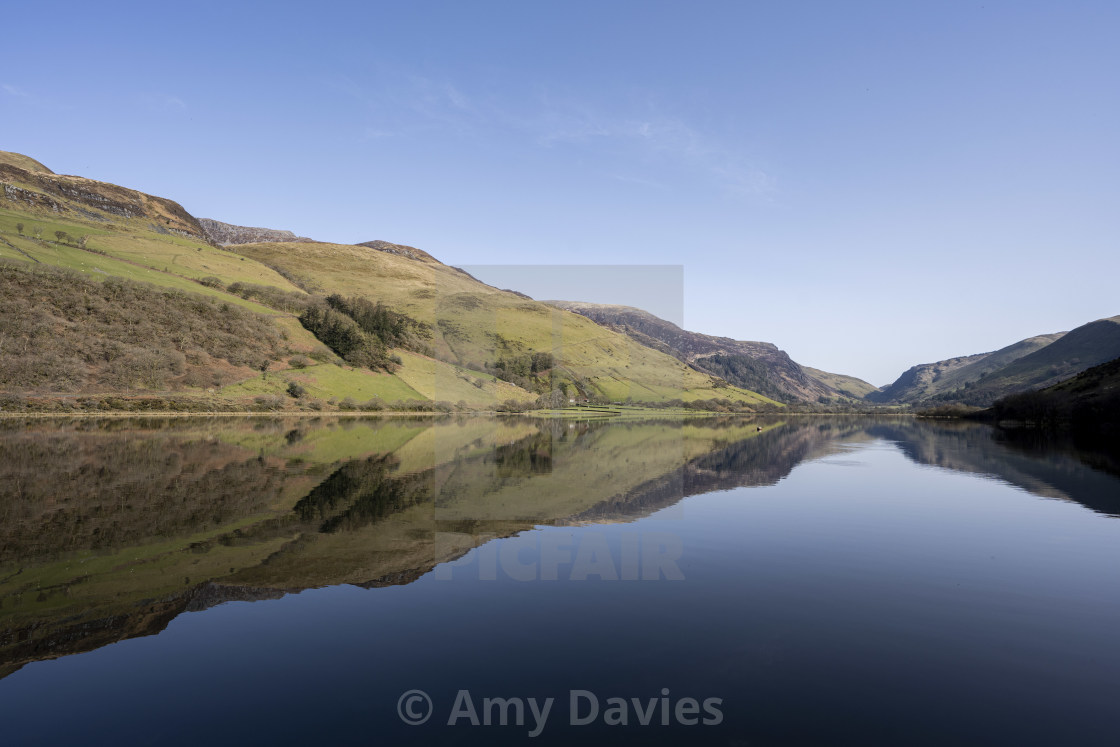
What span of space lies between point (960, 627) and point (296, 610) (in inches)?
506

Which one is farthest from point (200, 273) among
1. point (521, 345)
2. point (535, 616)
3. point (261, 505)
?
point (535, 616)

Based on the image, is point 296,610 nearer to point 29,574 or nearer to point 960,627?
point 29,574

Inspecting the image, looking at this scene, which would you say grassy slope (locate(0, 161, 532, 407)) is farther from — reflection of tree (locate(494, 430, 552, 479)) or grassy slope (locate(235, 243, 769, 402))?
reflection of tree (locate(494, 430, 552, 479))

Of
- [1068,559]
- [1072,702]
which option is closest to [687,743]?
[1072,702]

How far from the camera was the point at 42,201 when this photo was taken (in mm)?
145000

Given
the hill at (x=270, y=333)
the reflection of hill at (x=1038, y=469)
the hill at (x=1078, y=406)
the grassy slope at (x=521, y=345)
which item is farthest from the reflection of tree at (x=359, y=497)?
the grassy slope at (x=521, y=345)

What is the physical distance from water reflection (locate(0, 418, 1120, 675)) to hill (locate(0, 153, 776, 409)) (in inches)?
1050

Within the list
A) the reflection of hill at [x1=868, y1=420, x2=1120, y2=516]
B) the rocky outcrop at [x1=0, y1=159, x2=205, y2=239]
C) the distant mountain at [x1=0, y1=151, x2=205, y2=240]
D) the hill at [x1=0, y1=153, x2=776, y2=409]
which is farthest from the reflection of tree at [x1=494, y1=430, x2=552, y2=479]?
the rocky outcrop at [x1=0, y1=159, x2=205, y2=239]

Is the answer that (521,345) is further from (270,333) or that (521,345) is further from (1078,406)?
(1078,406)

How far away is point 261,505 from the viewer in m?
18.8

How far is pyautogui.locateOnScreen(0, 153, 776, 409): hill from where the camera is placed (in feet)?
220

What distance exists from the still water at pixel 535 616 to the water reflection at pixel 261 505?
4.7 inches

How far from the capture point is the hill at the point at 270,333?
220 feet

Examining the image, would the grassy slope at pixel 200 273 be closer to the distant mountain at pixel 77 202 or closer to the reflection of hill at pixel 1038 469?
the distant mountain at pixel 77 202
